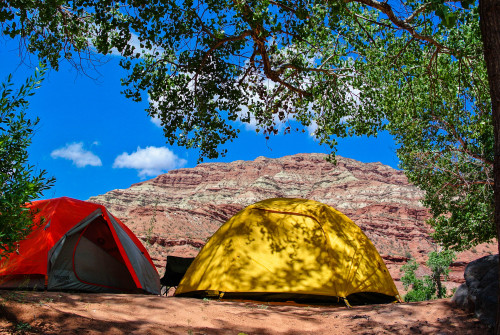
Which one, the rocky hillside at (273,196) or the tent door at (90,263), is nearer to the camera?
the tent door at (90,263)

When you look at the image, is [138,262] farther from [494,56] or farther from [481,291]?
[494,56]

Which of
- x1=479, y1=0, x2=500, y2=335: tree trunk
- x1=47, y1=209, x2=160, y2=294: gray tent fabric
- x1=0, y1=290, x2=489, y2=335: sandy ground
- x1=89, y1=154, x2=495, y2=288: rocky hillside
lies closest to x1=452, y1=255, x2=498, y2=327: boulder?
x1=0, y1=290, x2=489, y2=335: sandy ground

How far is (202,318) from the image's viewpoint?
16.7 feet

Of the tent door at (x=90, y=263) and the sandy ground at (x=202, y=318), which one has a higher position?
the tent door at (x=90, y=263)

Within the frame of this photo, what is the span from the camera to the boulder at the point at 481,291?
4.42 meters

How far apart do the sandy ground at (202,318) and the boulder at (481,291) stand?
134 mm

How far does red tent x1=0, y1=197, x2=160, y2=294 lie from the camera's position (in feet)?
24.1

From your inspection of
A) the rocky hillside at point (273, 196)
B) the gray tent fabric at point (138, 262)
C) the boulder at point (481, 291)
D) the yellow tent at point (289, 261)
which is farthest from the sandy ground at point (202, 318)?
the rocky hillside at point (273, 196)

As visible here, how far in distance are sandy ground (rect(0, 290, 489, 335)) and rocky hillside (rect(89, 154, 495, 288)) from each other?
12.3m

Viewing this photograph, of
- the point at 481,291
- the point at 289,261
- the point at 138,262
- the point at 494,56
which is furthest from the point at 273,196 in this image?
the point at 494,56

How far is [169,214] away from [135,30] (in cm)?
5113

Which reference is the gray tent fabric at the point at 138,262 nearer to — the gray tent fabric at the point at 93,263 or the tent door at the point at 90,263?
the gray tent fabric at the point at 93,263

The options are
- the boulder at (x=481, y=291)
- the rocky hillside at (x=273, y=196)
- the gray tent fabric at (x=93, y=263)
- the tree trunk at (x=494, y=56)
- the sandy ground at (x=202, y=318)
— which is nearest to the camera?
the tree trunk at (x=494, y=56)

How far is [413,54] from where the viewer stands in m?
9.79
